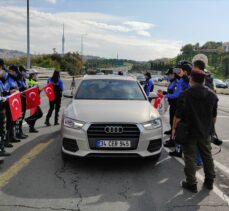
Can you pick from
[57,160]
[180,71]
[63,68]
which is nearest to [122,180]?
[57,160]

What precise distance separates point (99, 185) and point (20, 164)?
178cm

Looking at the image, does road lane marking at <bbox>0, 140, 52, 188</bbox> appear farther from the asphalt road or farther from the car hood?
the car hood

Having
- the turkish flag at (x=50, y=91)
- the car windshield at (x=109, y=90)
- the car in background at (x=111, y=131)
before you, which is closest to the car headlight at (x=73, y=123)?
the car in background at (x=111, y=131)

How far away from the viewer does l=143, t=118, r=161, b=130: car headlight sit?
6.32m

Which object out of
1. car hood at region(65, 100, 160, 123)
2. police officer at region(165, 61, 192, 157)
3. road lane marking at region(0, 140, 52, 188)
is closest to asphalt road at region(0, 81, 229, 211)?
road lane marking at region(0, 140, 52, 188)

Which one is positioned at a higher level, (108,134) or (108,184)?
(108,134)

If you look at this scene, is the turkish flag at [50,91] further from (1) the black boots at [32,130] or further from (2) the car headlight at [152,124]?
(2) the car headlight at [152,124]

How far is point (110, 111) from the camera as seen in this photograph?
650 centimetres

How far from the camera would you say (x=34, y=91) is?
9.53 m

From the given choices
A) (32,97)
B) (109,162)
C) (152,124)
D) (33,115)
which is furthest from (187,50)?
(152,124)

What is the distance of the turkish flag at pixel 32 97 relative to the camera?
9.33 meters

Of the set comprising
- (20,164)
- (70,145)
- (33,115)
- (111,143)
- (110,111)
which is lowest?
(20,164)

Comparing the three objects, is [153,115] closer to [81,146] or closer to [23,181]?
[81,146]

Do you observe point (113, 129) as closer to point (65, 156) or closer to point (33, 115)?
point (65, 156)
